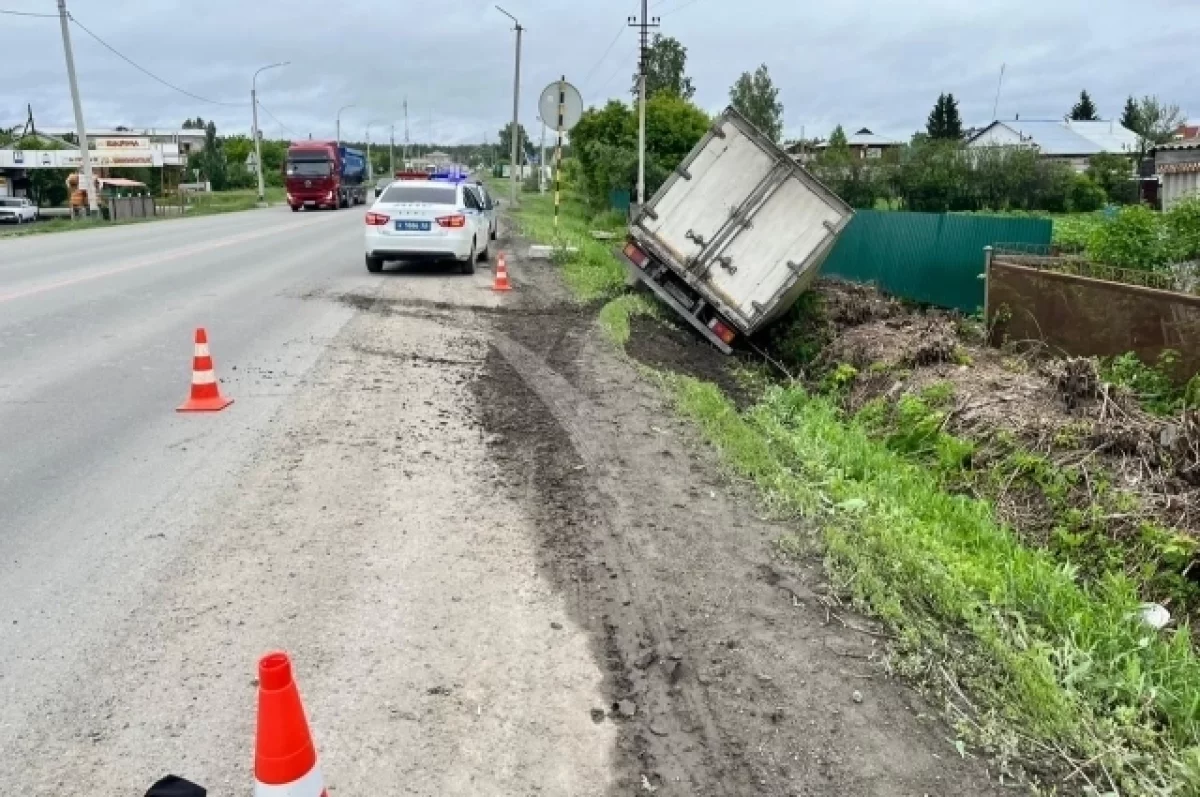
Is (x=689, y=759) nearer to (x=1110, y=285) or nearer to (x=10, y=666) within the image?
(x=10, y=666)

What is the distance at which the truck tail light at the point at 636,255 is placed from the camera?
12093 mm

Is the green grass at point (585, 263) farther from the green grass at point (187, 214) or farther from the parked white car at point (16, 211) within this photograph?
the parked white car at point (16, 211)

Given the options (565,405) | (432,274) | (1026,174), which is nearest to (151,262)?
(432,274)

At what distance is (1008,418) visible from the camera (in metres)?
7.59

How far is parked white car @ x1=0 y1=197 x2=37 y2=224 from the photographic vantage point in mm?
43031

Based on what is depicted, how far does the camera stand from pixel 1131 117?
95.9 metres

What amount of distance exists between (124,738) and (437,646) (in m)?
1.17

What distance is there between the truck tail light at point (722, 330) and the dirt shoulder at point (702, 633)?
4433 millimetres

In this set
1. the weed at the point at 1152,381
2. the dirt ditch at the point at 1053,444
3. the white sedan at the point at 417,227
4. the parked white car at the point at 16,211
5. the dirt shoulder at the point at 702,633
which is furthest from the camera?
the parked white car at the point at 16,211

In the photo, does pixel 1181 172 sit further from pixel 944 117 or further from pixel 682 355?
pixel 944 117

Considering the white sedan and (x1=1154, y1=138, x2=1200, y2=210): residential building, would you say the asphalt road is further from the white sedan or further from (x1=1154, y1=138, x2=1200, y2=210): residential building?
(x1=1154, y1=138, x2=1200, y2=210): residential building

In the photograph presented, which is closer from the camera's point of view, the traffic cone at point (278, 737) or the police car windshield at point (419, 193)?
the traffic cone at point (278, 737)

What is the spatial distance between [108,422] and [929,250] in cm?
1183

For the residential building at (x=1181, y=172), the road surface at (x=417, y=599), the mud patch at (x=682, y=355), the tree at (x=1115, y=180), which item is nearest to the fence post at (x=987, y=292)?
the mud patch at (x=682, y=355)
